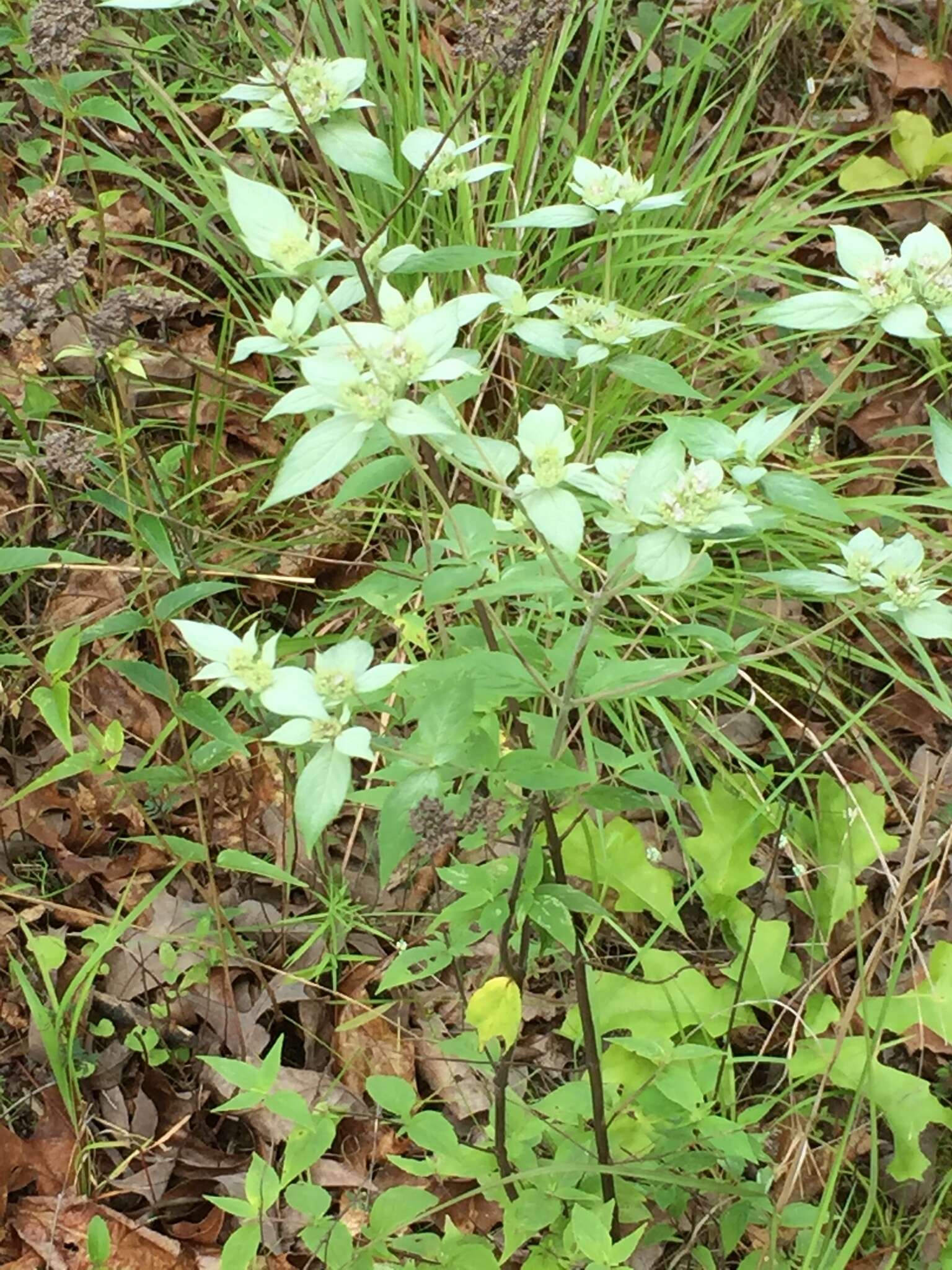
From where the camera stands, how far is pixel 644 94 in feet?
7.66

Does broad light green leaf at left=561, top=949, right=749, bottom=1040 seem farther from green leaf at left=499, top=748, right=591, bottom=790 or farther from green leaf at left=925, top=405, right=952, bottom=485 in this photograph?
→ green leaf at left=925, top=405, right=952, bottom=485

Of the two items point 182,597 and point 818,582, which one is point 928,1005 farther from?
point 182,597

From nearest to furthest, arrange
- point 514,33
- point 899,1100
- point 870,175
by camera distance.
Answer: point 514,33, point 899,1100, point 870,175

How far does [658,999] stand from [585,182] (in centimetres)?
91

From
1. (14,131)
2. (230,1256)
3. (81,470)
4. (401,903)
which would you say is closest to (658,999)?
(401,903)

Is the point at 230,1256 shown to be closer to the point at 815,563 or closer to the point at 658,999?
the point at 658,999

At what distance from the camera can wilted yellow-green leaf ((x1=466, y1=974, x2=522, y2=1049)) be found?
0.90m

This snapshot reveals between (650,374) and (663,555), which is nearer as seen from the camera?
(663,555)

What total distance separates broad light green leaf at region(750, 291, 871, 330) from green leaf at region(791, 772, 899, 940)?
74cm

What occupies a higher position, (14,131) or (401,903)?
(14,131)

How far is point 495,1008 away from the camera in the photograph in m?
0.90

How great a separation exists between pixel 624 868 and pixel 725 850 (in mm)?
142

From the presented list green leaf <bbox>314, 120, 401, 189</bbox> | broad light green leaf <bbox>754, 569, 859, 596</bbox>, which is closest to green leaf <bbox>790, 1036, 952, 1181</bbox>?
broad light green leaf <bbox>754, 569, 859, 596</bbox>

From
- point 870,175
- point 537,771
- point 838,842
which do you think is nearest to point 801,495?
point 537,771
